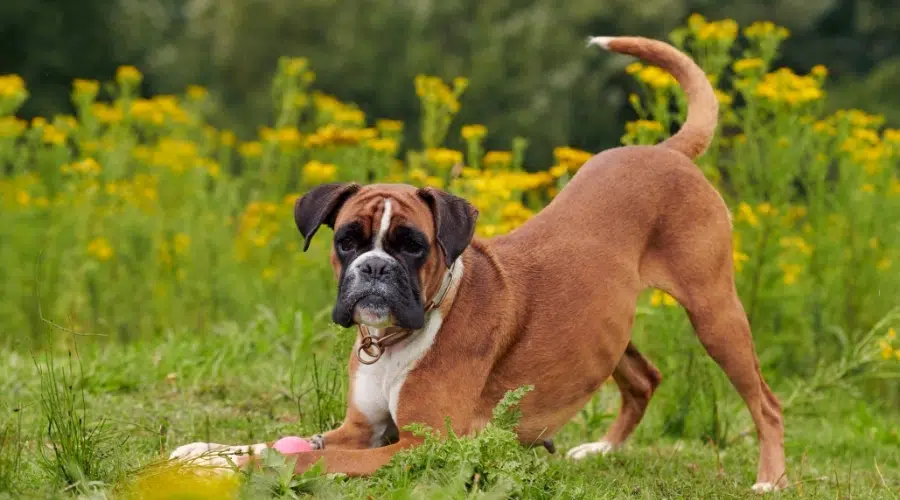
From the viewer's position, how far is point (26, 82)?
23.0 m

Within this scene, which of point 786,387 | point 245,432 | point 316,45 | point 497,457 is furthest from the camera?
point 316,45

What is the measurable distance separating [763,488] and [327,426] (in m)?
1.93

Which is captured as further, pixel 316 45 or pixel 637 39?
pixel 316 45

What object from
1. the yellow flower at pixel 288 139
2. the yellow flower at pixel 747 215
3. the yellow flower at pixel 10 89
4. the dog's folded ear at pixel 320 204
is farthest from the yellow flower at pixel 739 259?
the yellow flower at pixel 10 89

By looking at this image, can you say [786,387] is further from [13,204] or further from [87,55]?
[87,55]

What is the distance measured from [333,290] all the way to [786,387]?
10.2ft

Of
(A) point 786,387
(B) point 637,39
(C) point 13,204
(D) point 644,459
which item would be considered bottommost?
(A) point 786,387

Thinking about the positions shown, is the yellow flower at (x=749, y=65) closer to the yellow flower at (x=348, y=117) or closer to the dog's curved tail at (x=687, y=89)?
the dog's curved tail at (x=687, y=89)

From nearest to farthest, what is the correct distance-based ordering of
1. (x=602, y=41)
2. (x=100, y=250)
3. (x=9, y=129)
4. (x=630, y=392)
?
(x=602, y=41) → (x=630, y=392) → (x=9, y=129) → (x=100, y=250)

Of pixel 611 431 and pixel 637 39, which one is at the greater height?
pixel 637 39

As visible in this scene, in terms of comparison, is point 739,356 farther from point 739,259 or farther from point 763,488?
point 739,259

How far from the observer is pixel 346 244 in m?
4.28

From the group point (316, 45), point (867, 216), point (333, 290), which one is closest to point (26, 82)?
point (316, 45)

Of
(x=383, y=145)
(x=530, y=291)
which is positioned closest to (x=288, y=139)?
(x=383, y=145)
